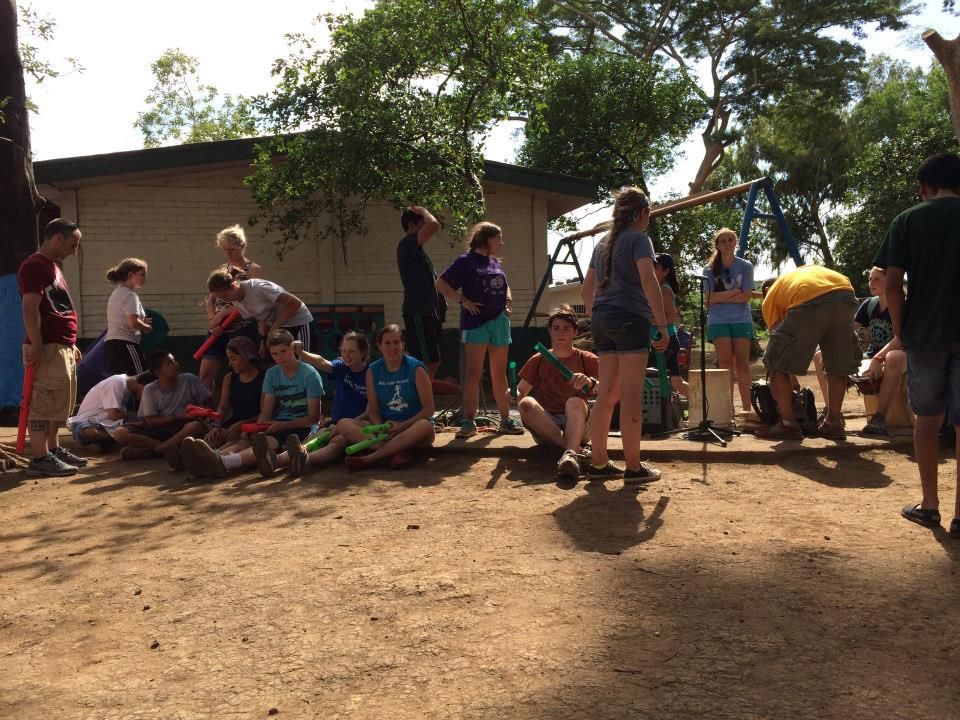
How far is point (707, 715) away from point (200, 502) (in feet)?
13.0

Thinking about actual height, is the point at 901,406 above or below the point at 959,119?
below

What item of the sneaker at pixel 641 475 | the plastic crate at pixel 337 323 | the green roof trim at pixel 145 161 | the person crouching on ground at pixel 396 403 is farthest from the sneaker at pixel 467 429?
the green roof trim at pixel 145 161

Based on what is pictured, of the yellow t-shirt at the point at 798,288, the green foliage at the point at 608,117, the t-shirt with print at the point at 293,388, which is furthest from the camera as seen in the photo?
the green foliage at the point at 608,117

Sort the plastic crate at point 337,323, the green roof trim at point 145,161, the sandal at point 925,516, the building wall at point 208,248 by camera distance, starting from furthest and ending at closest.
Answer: the building wall at point 208,248, the plastic crate at point 337,323, the green roof trim at point 145,161, the sandal at point 925,516

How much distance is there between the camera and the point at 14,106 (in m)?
9.28

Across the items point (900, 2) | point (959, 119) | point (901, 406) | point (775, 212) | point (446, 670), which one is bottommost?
point (446, 670)

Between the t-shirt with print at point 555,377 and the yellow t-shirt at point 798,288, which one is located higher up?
the yellow t-shirt at point 798,288

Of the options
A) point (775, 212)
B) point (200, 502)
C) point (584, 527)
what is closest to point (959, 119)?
point (775, 212)

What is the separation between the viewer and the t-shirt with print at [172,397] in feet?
24.6

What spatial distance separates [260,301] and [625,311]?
350 cm

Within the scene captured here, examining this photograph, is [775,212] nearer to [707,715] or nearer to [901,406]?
[901,406]

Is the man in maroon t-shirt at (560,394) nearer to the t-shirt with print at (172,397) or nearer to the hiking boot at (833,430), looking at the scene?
the hiking boot at (833,430)

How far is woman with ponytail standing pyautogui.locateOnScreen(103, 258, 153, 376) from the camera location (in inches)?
305

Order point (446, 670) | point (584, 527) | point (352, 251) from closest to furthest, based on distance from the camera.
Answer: point (446, 670) → point (584, 527) → point (352, 251)
